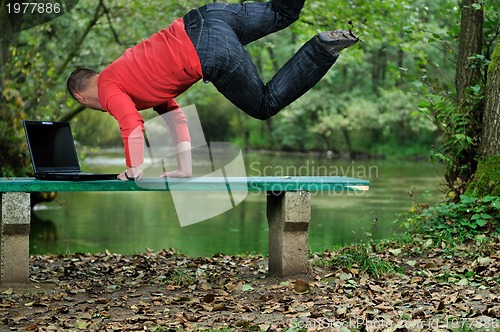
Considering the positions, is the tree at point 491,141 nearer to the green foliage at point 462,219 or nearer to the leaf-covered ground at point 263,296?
the green foliage at point 462,219

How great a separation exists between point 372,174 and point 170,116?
1960 centimetres

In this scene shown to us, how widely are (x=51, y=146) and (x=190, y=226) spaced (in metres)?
8.11

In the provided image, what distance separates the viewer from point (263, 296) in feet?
16.3

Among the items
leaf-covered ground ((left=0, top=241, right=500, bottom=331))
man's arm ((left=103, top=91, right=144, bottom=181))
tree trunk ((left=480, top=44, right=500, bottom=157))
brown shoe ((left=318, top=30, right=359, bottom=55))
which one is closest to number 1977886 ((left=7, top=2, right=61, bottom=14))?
leaf-covered ground ((left=0, top=241, right=500, bottom=331))

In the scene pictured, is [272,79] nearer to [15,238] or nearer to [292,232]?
[292,232]

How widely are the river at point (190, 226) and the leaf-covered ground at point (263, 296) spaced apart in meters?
1.79

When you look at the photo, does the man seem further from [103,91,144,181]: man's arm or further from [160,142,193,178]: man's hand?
[160,142,193,178]: man's hand

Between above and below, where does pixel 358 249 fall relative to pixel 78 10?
below

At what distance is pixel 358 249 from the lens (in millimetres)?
5949

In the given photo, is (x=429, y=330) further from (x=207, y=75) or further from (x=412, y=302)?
(x=207, y=75)

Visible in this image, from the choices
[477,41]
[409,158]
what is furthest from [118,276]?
[409,158]

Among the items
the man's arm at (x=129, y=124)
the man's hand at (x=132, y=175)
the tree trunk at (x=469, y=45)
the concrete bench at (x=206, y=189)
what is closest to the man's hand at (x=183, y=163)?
the concrete bench at (x=206, y=189)

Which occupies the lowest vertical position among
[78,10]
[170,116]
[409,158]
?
[409,158]

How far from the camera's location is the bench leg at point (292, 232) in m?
5.45
